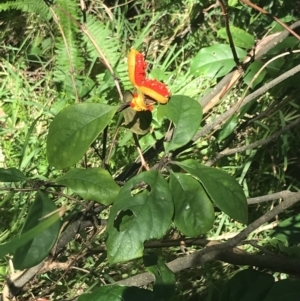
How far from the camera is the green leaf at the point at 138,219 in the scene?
0.87 meters

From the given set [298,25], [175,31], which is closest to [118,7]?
[175,31]

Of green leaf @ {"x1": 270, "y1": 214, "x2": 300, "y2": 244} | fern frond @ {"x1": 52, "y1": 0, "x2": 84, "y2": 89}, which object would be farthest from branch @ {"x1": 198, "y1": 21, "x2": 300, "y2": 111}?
fern frond @ {"x1": 52, "y1": 0, "x2": 84, "y2": 89}

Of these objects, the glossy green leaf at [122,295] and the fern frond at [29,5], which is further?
the fern frond at [29,5]

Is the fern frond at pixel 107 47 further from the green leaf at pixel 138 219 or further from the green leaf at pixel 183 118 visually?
the green leaf at pixel 138 219

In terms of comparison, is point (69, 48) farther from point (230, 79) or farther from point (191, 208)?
point (191, 208)

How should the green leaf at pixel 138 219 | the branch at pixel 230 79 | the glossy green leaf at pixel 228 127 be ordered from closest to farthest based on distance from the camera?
1. the green leaf at pixel 138 219
2. the branch at pixel 230 79
3. the glossy green leaf at pixel 228 127

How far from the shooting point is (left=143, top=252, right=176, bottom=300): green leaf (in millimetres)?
918

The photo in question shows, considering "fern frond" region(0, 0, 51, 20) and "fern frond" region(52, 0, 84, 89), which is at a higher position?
"fern frond" region(0, 0, 51, 20)

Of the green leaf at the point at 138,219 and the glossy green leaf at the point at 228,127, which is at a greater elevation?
the green leaf at the point at 138,219

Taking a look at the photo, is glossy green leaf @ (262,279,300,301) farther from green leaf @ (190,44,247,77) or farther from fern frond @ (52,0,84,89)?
fern frond @ (52,0,84,89)

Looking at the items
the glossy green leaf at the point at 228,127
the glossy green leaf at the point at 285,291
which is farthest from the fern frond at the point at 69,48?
the glossy green leaf at the point at 285,291

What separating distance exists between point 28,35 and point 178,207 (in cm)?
156

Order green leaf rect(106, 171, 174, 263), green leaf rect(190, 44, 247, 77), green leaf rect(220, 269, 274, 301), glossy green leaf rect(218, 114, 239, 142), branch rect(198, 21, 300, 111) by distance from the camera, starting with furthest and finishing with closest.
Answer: green leaf rect(190, 44, 247, 77) → glossy green leaf rect(218, 114, 239, 142) → branch rect(198, 21, 300, 111) → green leaf rect(220, 269, 274, 301) → green leaf rect(106, 171, 174, 263)

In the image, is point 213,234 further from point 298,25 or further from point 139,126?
point 139,126
